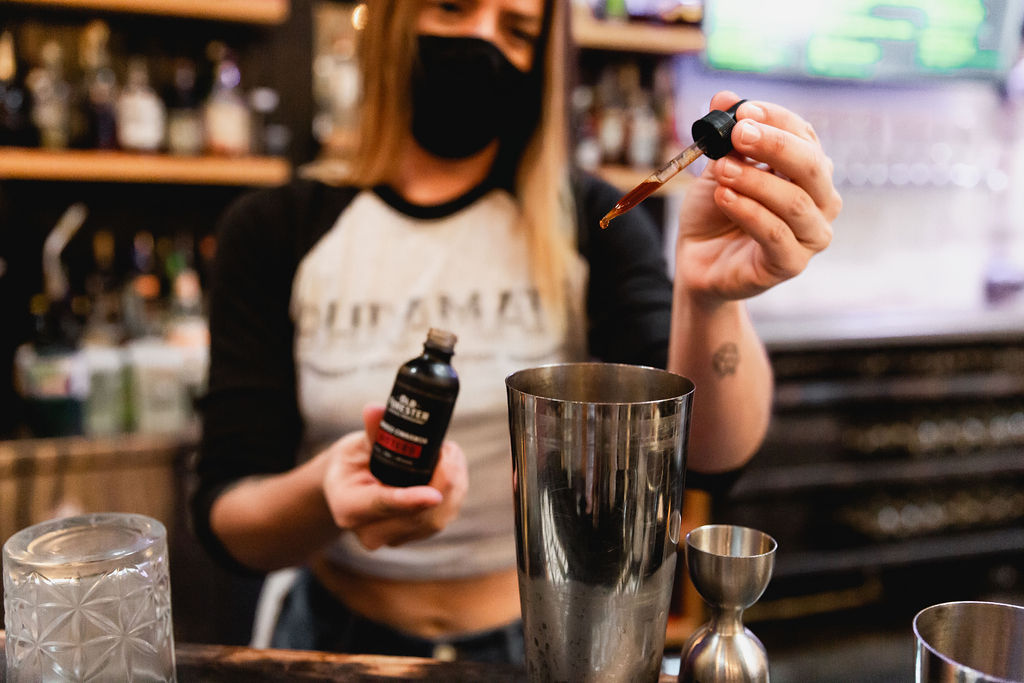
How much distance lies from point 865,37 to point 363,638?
9.26 feet

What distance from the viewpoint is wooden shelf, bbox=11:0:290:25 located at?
1.96m

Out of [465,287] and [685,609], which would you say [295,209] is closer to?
[465,287]

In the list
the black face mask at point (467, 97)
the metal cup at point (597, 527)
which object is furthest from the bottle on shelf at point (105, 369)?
the metal cup at point (597, 527)

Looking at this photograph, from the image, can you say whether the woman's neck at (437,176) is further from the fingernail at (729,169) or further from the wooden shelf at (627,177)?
the wooden shelf at (627,177)

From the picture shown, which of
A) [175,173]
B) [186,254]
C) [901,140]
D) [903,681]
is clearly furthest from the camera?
[901,140]

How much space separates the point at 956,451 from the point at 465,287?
7.55 ft

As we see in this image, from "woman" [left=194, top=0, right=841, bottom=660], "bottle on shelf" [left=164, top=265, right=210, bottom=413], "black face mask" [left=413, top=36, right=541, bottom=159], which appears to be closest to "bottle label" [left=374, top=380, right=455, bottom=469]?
"woman" [left=194, top=0, right=841, bottom=660]

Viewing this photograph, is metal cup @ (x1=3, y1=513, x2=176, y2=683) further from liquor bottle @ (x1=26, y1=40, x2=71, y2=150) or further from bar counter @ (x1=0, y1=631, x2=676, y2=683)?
liquor bottle @ (x1=26, y1=40, x2=71, y2=150)

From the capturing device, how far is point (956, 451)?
Result: 273 centimetres

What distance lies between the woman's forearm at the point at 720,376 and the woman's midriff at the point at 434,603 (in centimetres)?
40

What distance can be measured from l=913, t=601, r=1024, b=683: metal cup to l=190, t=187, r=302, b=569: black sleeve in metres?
0.88

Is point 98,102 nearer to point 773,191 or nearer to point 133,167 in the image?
point 133,167

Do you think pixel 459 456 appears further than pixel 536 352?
No

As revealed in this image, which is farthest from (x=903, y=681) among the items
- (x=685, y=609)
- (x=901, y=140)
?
(x=901, y=140)
